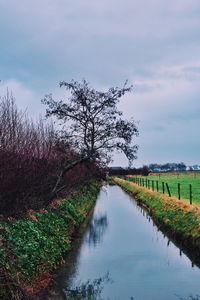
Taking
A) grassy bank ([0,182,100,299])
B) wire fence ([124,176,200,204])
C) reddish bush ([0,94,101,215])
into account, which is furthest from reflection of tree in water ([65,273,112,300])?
wire fence ([124,176,200,204])

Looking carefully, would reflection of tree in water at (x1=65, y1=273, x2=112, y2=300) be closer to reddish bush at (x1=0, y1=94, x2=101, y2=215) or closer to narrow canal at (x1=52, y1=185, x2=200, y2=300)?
narrow canal at (x1=52, y1=185, x2=200, y2=300)

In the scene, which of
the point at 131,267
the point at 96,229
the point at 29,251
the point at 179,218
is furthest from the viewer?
the point at 96,229

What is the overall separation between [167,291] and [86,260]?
175 inches

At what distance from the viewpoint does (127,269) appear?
14.5 metres

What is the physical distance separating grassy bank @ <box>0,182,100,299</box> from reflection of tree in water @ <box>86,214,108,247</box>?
8.95 feet

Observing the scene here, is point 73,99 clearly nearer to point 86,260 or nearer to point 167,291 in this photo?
point 86,260

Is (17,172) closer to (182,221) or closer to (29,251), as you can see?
(29,251)

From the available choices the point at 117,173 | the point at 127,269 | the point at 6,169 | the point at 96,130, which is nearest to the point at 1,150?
the point at 6,169

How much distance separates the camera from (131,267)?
14.8m

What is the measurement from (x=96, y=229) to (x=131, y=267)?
335 inches

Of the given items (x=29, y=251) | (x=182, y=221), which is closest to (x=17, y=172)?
(x=29, y=251)

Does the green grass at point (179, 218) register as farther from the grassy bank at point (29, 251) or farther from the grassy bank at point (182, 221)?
the grassy bank at point (29, 251)

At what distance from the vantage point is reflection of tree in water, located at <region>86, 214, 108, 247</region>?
19.7 m

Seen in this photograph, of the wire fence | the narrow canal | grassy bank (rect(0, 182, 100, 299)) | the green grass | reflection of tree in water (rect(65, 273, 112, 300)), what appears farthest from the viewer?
the wire fence
